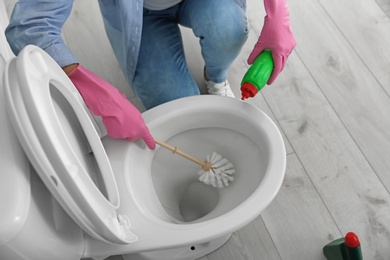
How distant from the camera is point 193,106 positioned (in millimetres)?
877

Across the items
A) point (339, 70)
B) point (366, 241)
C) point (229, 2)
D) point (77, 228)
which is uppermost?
point (229, 2)

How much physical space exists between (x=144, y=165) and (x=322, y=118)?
577mm

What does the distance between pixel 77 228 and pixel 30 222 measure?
6.2 inches

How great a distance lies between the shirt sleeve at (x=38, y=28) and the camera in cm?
76

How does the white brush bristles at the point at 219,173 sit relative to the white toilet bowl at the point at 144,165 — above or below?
below

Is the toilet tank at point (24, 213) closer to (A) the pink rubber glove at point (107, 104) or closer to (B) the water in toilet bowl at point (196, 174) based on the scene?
(A) the pink rubber glove at point (107, 104)

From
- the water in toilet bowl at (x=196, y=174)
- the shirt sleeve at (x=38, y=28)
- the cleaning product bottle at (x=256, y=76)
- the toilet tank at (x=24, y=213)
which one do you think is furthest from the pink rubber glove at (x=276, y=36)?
the toilet tank at (x=24, y=213)

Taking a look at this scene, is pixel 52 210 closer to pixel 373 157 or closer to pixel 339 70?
pixel 373 157

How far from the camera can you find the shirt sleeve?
76 centimetres

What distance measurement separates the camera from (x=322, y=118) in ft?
4.06

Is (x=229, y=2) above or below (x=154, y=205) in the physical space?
above

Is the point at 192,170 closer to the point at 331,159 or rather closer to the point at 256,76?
the point at 256,76

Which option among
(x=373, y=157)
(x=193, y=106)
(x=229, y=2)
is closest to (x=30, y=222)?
(x=193, y=106)

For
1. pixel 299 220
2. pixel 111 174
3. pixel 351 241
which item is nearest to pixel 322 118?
pixel 299 220
